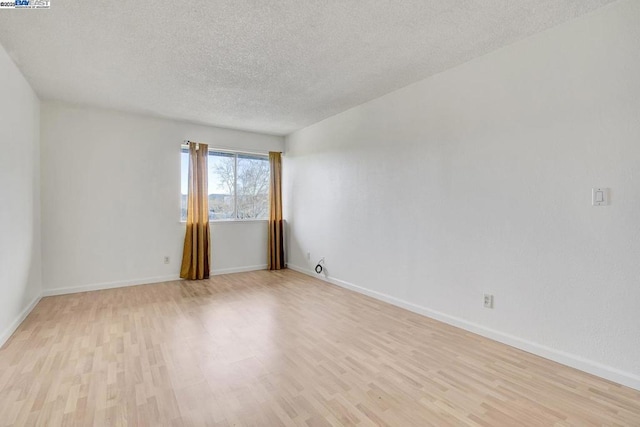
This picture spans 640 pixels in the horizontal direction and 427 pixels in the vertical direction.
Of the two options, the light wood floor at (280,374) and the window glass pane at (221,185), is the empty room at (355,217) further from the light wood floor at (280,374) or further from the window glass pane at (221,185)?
the window glass pane at (221,185)

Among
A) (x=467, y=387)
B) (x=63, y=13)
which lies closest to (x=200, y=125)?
(x=63, y=13)

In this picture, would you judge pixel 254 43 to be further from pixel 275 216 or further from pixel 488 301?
pixel 275 216

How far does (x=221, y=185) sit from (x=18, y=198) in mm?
2682

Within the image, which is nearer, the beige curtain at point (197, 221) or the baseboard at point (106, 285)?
the baseboard at point (106, 285)

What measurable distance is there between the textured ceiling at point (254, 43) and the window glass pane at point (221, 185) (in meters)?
1.64

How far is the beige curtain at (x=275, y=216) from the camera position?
18.6 ft

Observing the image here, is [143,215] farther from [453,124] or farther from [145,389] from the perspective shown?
[453,124]

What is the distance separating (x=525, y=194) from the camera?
2.48 m

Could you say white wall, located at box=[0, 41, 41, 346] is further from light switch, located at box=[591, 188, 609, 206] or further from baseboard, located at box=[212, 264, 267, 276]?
light switch, located at box=[591, 188, 609, 206]

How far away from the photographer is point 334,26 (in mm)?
2275

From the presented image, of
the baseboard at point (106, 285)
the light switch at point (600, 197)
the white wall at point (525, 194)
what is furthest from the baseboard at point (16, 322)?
the light switch at point (600, 197)

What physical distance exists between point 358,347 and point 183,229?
11.8 feet

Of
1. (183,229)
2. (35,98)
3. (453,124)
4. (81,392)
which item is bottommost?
(81,392)

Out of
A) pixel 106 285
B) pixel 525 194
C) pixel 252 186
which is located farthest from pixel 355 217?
pixel 106 285
